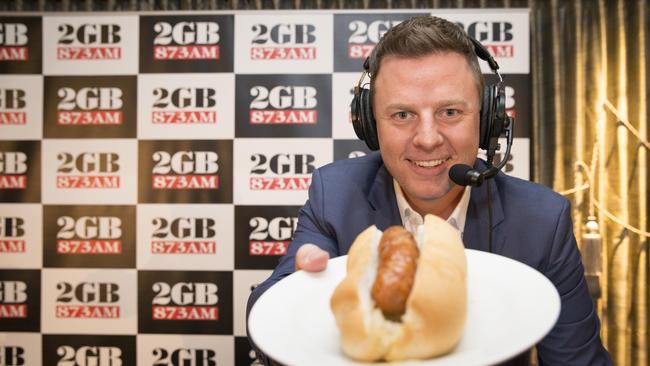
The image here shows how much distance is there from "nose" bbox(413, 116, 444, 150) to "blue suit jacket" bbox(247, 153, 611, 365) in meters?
0.33

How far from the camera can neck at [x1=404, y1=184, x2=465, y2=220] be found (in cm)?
154

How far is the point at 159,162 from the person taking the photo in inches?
105

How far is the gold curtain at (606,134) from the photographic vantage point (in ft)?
8.97

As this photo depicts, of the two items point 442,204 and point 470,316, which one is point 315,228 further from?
point 470,316

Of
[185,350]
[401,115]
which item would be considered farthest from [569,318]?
[185,350]

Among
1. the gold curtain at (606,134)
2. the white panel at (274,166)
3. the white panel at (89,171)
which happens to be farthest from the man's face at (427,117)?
the white panel at (89,171)

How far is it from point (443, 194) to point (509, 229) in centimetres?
24

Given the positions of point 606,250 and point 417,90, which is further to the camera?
point 606,250

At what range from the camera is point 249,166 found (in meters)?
2.65

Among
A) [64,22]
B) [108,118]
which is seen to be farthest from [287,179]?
[64,22]

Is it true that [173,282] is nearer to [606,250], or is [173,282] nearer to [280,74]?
[280,74]

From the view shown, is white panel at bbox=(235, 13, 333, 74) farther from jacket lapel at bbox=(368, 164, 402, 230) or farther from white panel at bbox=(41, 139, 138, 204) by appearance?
jacket lapel at bbox=(368, 164, 402, 230)

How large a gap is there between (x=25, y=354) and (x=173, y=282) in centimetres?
96

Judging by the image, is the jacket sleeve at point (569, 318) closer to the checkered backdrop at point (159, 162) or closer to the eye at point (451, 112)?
the eye at point (451, 112)
